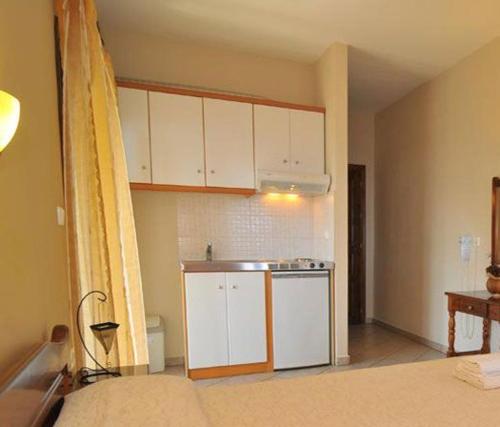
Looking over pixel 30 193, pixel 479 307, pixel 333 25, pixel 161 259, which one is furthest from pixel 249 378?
pixel 333 25

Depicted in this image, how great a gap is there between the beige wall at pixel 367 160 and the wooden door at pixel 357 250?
0.07 m

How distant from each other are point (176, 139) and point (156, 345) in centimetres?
180

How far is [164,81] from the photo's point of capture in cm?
289

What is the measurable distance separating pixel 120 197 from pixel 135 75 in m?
1.54

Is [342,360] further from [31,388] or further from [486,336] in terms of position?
[31,388]

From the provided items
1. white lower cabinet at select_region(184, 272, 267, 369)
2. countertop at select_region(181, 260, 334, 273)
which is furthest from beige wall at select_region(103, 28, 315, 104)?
white lower cabinet at select_region(184, 272, 267, 369)

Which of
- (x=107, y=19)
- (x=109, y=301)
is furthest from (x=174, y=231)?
(x=107, y=19)

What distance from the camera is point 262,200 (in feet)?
10.5

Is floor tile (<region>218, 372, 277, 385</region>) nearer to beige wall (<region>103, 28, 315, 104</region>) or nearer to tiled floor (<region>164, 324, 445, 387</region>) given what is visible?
tiled floor (<region>164, 324, 445, 387</region>)

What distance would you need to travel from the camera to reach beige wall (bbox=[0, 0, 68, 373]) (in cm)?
92

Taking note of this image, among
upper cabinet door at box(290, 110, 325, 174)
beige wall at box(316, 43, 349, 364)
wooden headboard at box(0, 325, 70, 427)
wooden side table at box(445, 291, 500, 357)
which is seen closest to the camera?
wooden headboard at box(0, 325, 70, 427)

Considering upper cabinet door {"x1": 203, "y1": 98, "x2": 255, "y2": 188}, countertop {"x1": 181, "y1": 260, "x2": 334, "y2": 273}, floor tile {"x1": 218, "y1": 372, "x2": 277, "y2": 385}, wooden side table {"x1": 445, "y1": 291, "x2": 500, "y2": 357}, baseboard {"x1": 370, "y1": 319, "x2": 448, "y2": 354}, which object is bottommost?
baseboard {"x1": 370, "y1": 319, "x2": 448, "y2": 354}

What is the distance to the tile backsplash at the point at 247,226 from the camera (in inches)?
117

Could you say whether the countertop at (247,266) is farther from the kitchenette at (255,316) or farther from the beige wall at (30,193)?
the beige wall at (30,193)
